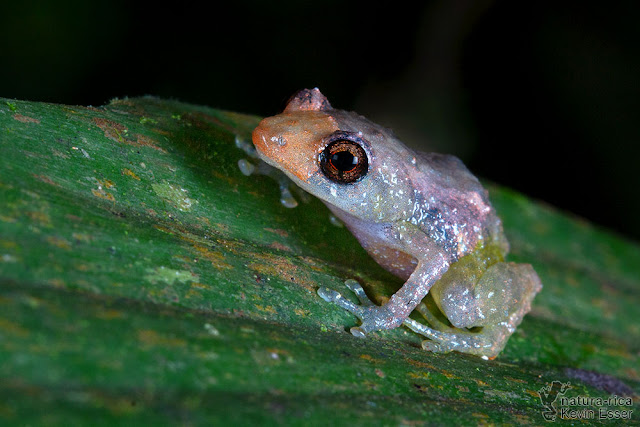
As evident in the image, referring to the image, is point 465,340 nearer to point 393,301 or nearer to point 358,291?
point 393,301

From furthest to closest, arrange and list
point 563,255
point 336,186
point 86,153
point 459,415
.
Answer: point 563,255 → point 336,186 → point 86,153 → point 459,415

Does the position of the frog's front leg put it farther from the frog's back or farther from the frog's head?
the frog's head

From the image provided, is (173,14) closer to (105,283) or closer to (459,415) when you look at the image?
(105,283)

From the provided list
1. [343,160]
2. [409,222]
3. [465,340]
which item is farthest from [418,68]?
[465,340]

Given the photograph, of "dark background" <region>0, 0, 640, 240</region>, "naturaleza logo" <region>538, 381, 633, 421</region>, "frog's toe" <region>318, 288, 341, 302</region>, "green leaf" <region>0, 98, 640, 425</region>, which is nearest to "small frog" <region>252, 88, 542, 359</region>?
"frog's toe" <region>318, 288, 341, 302</region>

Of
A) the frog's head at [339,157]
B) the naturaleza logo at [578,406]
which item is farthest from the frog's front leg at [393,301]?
the naturaleza logo at [578,406]

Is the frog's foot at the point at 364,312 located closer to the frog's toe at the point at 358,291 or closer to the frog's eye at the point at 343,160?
the frog's toe at the point at 358,291

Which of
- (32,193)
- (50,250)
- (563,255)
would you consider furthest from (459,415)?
(563,255)
